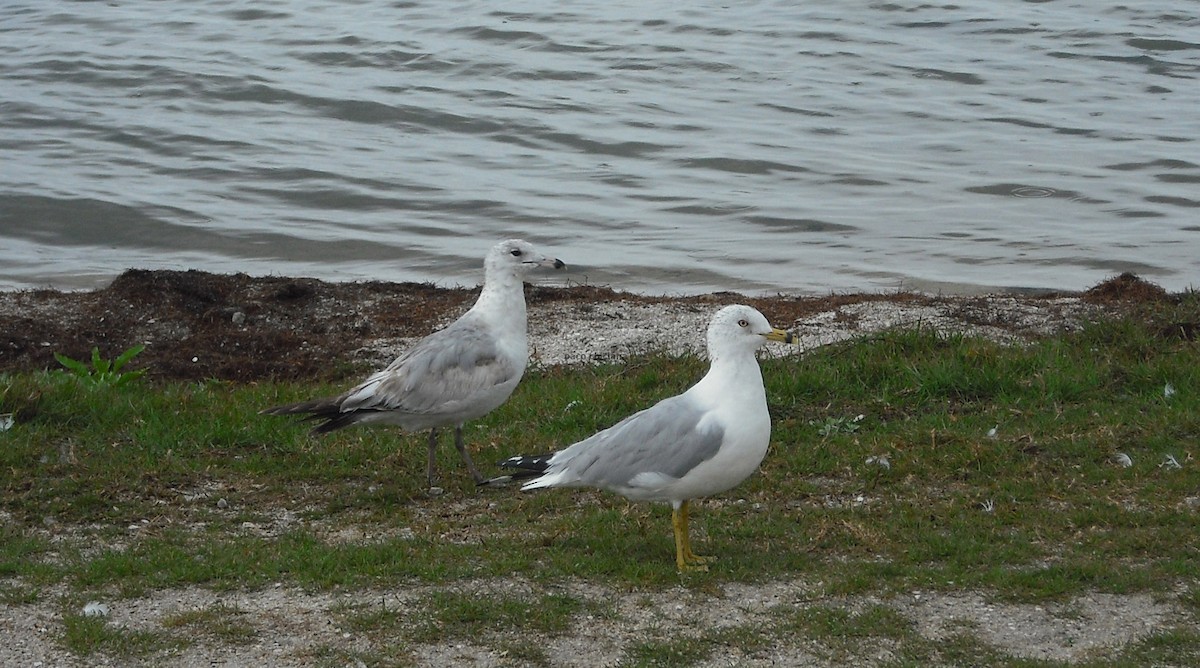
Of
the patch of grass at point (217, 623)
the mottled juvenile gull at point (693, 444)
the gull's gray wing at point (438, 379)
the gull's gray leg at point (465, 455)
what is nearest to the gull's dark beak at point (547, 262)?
the gull's gray wing at point (438, 379)

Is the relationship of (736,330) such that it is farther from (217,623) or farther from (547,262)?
(217,623)

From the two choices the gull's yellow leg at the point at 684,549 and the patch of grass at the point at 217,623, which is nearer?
the patch of grass at the point at 217,623

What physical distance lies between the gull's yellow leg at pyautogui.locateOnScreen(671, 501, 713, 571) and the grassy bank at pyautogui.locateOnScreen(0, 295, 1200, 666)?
10cm

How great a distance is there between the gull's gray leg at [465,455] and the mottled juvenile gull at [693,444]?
3.97 ft

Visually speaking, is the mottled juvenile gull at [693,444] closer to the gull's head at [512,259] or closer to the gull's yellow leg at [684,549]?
the gull's yellow leg at [684,549]

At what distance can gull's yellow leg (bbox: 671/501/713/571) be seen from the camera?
6.71 meters

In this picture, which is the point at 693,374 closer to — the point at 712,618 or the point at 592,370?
the point at 592,370

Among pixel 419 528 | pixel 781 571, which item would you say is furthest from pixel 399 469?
pixel 781 571

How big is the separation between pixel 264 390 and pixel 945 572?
5427 mm

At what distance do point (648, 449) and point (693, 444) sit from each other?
0.80 ft

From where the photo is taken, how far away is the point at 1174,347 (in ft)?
33.6

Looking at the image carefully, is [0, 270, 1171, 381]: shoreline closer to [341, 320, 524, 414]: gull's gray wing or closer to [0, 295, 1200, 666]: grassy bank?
[0, 295, 1200, 666]: grassy bank

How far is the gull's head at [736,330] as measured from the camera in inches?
275

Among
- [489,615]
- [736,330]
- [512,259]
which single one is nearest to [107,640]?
[489,615]
